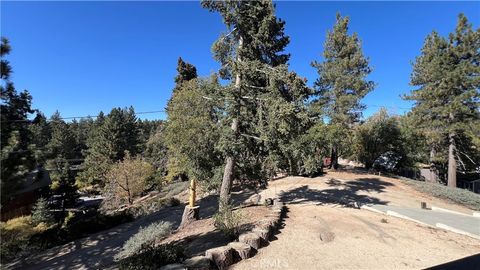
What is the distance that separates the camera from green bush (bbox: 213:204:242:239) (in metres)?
8.11

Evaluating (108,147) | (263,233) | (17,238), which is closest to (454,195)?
(263,233)

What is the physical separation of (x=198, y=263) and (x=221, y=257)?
60 cm

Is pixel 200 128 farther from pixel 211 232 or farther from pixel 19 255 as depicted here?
pixel 19 255

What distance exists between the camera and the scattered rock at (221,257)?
618cm

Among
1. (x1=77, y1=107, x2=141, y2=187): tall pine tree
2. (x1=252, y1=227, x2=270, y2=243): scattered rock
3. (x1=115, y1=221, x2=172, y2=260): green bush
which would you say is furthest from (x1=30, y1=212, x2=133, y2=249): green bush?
(x1=77, y1=107, x2=141, y2=187): tall pine tree

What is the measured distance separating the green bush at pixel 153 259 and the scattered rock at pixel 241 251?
44.2 inches

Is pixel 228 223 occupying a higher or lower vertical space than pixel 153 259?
higher

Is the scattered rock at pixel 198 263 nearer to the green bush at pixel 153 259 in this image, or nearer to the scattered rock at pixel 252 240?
the green bush at pixel 153 259

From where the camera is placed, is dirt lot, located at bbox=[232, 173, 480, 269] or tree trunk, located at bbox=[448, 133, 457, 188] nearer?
dirt lot, located at bbox=[232, 173, 480, 269]

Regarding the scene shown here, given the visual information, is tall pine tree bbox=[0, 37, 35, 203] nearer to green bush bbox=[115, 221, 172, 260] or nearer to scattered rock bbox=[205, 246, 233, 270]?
scattered rock bbox=[205, 246, 233, 270]

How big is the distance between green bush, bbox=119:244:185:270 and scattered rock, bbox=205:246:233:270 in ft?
2.04

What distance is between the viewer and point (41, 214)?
1995 centimetres

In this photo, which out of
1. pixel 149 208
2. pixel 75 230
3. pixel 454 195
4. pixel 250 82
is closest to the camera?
pixel 250 82

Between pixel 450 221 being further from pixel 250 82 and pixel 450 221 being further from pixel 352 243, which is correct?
pixel 250 82
